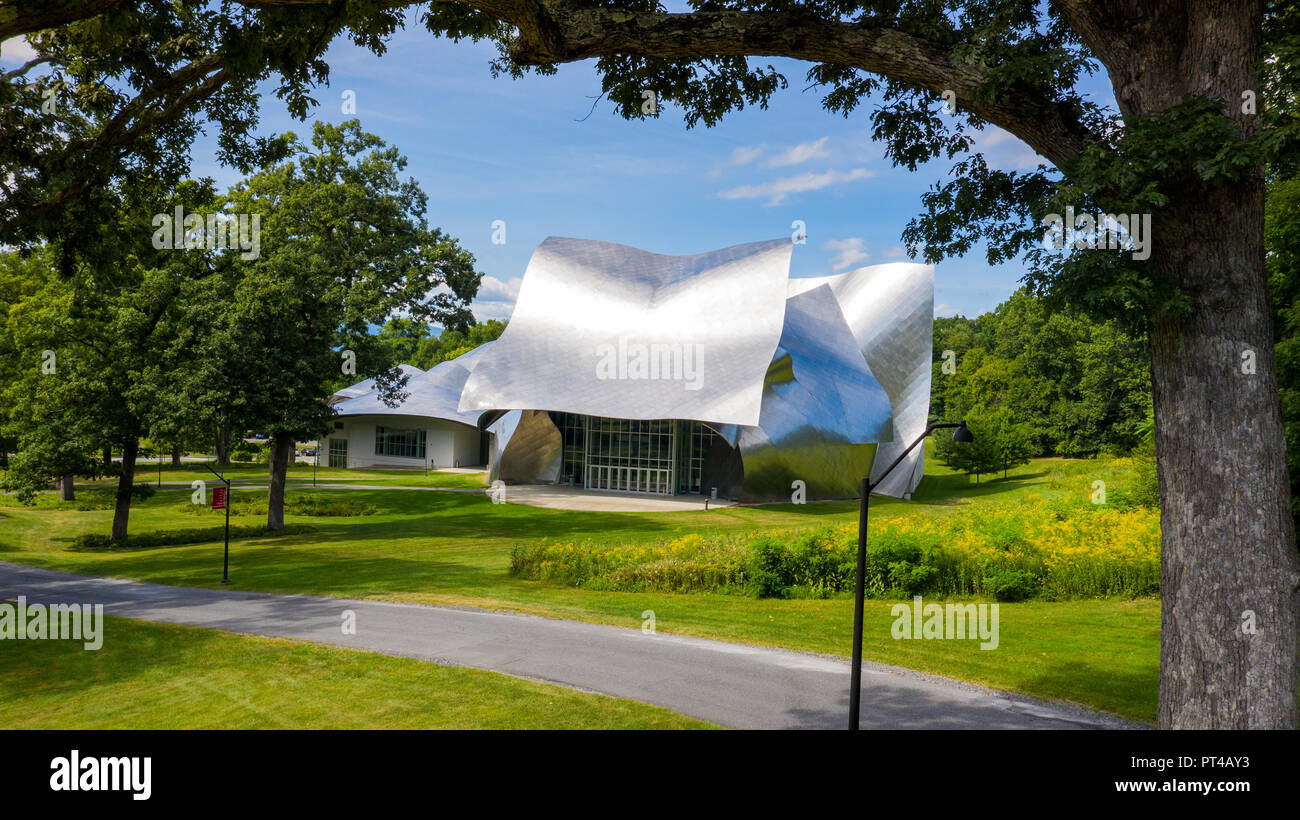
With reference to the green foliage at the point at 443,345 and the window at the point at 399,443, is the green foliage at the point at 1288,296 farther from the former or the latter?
the green foliage at the point at 443,345

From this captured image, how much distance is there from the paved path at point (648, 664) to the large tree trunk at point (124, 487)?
449 inches

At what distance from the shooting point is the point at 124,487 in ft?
93.2

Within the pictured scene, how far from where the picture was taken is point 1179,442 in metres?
6.21

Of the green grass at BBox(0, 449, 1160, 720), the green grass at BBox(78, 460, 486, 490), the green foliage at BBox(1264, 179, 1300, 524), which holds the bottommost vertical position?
the green grass at BBox(0, 449, 1160, 720)

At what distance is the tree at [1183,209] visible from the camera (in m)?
5.93

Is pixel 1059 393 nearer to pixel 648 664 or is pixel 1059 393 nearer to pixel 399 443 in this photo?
pixel 399 443

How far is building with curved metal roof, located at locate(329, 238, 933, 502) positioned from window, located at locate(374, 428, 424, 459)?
16856 millimetres

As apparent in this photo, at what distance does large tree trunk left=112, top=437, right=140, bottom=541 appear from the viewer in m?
28.0

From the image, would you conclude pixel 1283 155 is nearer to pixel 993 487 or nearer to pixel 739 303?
pixel 739 303

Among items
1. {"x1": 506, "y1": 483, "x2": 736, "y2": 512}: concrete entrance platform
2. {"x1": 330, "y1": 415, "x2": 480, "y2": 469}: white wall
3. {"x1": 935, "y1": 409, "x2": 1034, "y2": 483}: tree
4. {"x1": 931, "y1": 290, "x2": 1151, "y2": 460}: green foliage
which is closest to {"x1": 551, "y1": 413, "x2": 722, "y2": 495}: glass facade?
{"x1": 506, "y1": 483, "x2": 736, "y2": 512}: concrete entrance platform

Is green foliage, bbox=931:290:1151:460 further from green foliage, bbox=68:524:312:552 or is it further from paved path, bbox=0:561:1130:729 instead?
paved path, bbox=0:561:1130:729

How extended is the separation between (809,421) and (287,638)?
1174 inches

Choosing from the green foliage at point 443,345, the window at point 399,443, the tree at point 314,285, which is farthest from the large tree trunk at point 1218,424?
the green foliage at point 443,345

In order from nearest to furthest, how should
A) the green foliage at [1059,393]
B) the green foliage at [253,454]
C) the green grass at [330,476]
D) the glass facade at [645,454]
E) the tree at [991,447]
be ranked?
the glass facade at [645,454] → the tree at [991,447] → the green grass at [330,476] → the green foliage at [1059,393] → the green foliage at [253,454]
